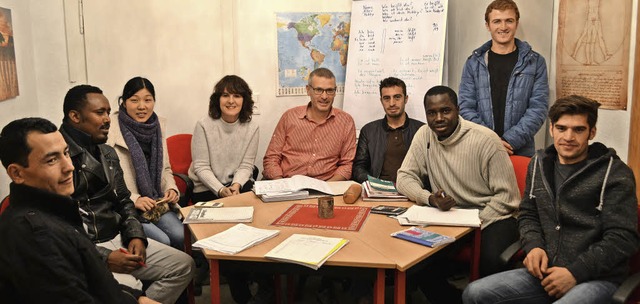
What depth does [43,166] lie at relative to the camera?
5.81ft

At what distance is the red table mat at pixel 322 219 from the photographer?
2.47 meters

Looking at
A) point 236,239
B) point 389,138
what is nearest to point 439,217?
point 236,239

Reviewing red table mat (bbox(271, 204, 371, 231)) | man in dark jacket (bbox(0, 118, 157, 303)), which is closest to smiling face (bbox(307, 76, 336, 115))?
red table mat (bbox(271, 204, 371, 231))

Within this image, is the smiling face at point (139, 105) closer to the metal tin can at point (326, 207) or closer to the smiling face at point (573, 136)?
the metal tin can at point (326, 207)

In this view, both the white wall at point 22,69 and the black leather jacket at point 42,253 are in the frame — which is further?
the white wall at point 22,69

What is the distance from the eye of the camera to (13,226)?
5.41ft

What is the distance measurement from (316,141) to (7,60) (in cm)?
194

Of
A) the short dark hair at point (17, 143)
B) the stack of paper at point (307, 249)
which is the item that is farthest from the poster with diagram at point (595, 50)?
the short dark hair at point (17, 143)

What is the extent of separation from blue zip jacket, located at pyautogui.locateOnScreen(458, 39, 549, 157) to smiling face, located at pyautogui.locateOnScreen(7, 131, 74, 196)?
256 cm

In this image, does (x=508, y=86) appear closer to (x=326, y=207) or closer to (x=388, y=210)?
(x=388, y=210)

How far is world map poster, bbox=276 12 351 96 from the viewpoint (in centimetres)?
451

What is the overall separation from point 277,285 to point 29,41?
224 centimetres

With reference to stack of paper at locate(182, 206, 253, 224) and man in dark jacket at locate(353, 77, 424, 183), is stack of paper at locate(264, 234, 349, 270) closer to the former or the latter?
stack of paper at locate(182, 206, 253, 224)

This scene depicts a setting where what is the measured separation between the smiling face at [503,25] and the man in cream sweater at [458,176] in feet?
2.72
